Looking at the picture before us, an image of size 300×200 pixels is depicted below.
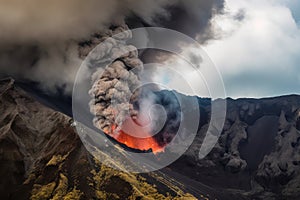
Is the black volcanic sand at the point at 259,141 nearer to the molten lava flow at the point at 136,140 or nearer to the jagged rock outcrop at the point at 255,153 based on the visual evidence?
the jagged rock outcrop at the point at 255,153

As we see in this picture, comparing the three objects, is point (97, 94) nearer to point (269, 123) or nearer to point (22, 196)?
point (22, 196)

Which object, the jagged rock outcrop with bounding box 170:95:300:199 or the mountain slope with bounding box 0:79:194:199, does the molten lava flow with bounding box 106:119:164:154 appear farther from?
the mountain slope with bounding box 0:79:194:199

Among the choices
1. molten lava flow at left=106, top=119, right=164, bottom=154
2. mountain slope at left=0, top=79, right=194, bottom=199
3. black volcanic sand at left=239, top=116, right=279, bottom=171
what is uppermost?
black volcanic sand at left=239, top=116, right=279, bottom=171

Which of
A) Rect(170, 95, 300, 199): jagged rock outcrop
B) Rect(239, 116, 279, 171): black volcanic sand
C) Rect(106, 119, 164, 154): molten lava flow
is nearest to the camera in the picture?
Rect(106, 119, 164, 154): molten lava flow

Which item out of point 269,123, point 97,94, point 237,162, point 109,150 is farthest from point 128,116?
point 269,123

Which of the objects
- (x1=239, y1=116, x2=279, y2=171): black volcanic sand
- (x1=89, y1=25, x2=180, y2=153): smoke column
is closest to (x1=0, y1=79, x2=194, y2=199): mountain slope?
(x1=89, y1=25, x2=180, y2=153): smoke column

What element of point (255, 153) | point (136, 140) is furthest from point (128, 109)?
point (255, 153)
